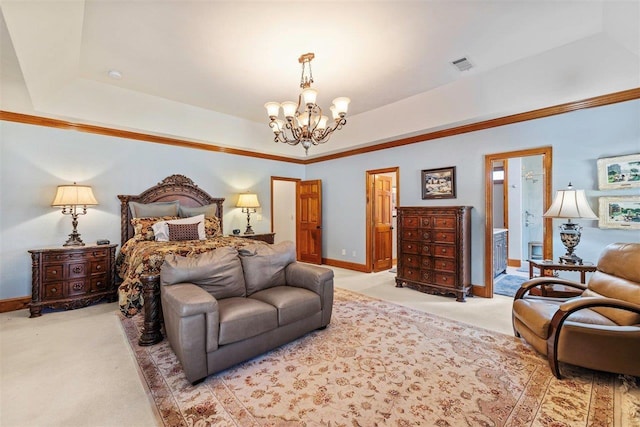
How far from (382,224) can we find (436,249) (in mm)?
→ 1841

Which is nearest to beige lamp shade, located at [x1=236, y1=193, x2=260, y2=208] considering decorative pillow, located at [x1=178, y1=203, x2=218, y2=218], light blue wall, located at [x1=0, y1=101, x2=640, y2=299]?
light blue wall, located at [x1=0, y1=101, x2=640, y2=299]

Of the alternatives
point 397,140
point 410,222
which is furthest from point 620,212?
point 397,140

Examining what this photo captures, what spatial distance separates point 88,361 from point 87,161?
3.08m

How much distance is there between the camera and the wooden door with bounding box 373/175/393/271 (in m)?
5.75

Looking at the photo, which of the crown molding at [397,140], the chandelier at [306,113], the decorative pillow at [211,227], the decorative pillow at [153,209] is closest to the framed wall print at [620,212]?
the crown molding at [397,140]

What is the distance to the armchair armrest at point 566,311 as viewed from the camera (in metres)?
1.93

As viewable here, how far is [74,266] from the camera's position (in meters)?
3.55

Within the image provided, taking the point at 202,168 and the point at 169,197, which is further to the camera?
the point at 202,168

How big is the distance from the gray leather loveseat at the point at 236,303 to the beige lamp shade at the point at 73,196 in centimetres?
Answer: 223

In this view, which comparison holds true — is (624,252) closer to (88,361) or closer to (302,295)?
(302,295)

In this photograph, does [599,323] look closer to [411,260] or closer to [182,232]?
[411,260]

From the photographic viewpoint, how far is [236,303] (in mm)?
2361

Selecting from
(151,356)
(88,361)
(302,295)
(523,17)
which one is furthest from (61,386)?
(523,17)

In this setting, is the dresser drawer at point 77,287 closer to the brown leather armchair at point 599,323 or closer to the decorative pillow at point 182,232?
the decorative pillow at point 182,232
